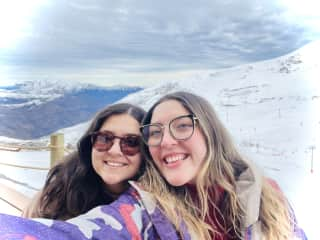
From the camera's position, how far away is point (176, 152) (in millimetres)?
1229

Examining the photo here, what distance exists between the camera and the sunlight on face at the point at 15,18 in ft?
3.79

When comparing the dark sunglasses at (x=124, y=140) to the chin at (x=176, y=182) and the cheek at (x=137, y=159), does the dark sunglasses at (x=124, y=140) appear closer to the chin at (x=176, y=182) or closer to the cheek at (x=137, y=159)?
the cheek at (x=137, y=159)

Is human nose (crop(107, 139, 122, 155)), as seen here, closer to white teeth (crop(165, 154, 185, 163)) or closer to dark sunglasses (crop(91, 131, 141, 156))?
dark sunglasses (crop(91, 131, 141, 156))

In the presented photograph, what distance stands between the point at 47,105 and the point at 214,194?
506 millimetres

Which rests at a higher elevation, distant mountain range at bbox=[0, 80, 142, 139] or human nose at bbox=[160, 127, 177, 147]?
distant mountain range at bbox=[0, 80, 142, 139]

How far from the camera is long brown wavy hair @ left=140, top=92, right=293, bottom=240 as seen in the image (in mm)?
1250

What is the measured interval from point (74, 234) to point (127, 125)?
308 mm

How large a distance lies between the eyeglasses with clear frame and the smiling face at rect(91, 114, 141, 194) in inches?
1.4

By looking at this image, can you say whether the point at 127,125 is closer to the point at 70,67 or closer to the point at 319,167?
the point at 70,67

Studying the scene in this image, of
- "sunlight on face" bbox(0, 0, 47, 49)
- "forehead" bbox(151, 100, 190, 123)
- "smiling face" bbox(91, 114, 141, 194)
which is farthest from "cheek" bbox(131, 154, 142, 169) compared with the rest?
"sunlight on face" bbox(0, 0, 47, 49)

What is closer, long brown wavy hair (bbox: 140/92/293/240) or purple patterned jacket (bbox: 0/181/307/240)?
purple patterned jacket (bbox: 0/181/307/240)

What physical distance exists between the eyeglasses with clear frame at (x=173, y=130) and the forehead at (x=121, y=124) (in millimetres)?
26

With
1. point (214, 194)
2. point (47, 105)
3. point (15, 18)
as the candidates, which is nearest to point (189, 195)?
point (214, 194)

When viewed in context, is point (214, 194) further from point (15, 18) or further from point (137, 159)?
point (15, 18)
